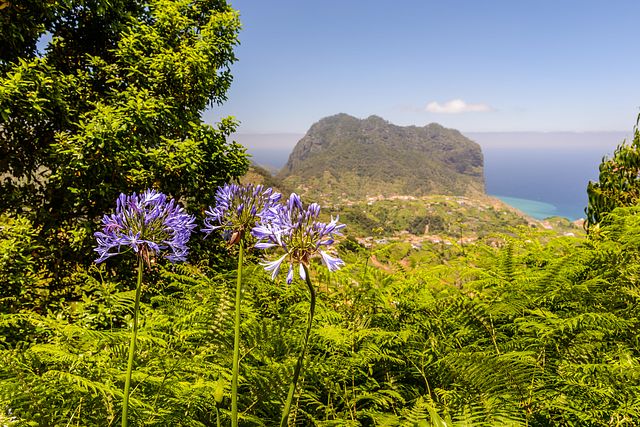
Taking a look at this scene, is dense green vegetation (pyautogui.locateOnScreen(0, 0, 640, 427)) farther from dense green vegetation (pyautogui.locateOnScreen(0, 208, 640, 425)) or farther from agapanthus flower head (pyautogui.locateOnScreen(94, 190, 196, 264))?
agapanthus flower head (pyautogui.locateOnScreen(94, 190, 196, 264))

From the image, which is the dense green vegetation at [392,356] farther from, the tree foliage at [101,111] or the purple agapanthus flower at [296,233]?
the tree foliage at [101,111]

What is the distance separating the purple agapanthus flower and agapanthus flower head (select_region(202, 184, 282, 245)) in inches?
5.6

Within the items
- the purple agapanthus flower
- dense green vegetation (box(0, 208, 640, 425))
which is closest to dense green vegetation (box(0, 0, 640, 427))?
dense green vegetation (box(0, 208, 640, 425))

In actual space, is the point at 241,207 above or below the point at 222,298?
above

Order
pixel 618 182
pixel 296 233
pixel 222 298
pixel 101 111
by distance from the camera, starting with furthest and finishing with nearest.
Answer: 1. pixel 618 182
2. pixel 101 111
3. pixel 222 298
4. pixel 296 233

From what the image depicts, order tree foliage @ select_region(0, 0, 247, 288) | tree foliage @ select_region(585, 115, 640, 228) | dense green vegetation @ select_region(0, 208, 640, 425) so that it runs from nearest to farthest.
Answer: dense green vegetation @ select_region(0, 208, 640, 425), tree foliage @ select_region(0, 0, 247, 288), tree foliage @ select_region(585, 115, 640, 228)

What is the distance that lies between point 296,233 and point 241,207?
0.33 meters

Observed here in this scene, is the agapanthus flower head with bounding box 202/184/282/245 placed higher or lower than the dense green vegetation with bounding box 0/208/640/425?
higher

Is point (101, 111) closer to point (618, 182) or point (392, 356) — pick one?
point (392, 356)

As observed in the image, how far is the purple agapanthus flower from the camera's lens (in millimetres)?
1189

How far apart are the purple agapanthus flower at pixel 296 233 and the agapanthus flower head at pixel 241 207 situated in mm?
142

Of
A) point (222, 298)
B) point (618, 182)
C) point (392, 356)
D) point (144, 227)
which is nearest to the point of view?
point (144, 227)

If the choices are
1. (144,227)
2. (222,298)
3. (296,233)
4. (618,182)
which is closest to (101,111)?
(222,298)

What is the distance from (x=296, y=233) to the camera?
3.96 ft
